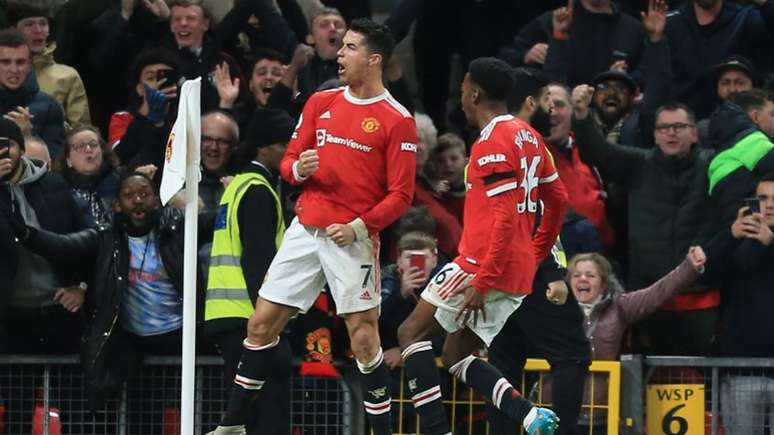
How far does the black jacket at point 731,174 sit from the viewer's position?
1285 centimetres

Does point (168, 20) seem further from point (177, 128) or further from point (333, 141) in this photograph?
point (177, 128)

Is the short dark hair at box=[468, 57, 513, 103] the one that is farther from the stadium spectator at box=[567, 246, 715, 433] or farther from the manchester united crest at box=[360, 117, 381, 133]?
the stadium spectator at box=[567, 246, 715, 433]

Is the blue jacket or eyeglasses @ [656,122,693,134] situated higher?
the blue jacket

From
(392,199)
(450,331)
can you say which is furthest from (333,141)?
(450,331)

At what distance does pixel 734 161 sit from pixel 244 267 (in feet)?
11.7

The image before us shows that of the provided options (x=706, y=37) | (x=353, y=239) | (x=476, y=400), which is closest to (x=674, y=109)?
(x=706, y=37)

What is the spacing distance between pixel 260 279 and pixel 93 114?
473 cm

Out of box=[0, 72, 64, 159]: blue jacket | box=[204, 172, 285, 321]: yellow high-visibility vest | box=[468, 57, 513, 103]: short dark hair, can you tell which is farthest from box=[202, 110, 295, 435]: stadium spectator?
box=[0, 72, 64, 159]: blue jacket

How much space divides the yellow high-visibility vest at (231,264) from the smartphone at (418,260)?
3.81ft

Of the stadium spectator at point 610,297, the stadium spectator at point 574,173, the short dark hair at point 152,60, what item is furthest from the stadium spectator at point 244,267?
the short dark hair at point 152,60

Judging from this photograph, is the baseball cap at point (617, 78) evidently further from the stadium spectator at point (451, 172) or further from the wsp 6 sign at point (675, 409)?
the wsp 6 sign at point (675, 409)

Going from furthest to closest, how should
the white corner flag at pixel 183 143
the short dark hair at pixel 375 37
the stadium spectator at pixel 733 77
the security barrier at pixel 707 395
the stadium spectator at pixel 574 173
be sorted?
the stadium spectator at pixel 733 77
the stadium spectator at pixel 574 173
the security barrier at pixel 707 395
the short dark hair at pixel 375 37
the white corner flag at pixel 183 143

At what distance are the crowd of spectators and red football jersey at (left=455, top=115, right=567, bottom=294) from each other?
2.11 feet

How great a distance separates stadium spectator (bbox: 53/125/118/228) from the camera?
12883 mm
